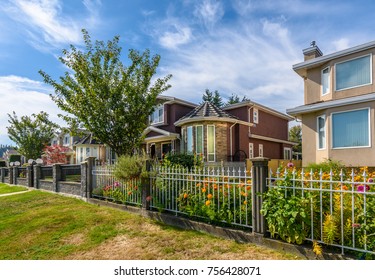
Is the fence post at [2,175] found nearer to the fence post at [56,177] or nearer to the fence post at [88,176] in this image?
the fence post at [56,177]

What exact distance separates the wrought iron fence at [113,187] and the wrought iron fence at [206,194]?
2.85ft

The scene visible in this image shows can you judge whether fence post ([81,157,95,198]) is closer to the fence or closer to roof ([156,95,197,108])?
the fence

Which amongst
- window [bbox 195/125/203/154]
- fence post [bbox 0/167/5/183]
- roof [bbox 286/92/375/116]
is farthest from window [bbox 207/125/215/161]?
fence post [bbox 0/167/5/183]

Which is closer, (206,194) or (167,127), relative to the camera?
(206,194)

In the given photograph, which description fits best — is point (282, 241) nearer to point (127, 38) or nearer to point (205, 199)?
point (205, 199)

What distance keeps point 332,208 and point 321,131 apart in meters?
10.9

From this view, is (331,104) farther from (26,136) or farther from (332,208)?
(26,136)

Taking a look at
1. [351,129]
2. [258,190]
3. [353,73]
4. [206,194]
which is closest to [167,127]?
[351,129]

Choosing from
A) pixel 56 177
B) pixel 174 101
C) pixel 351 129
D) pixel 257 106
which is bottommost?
pixel 56 177

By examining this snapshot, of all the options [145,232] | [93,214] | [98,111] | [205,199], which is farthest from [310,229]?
[98,111]

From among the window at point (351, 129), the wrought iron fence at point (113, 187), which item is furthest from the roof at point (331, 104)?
the wrought iron fence at point (113, 187)

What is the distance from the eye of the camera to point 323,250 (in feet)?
12.7

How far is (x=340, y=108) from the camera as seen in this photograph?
1227cm

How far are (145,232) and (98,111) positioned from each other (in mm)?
5981
